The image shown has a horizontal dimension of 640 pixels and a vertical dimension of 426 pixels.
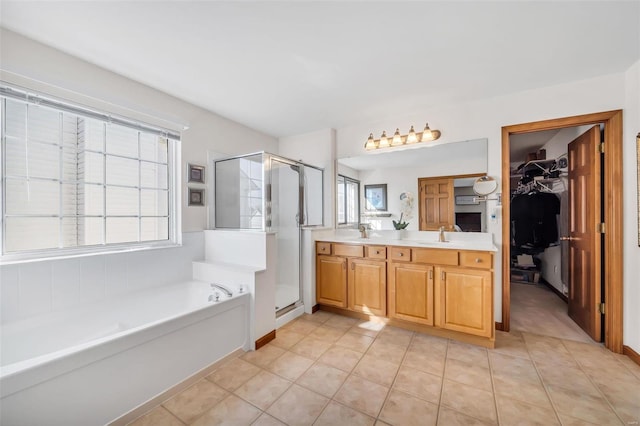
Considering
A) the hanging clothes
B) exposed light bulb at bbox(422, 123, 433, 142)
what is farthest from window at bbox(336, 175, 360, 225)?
the hanging clothes

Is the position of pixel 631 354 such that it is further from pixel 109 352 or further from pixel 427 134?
pixel 109 352

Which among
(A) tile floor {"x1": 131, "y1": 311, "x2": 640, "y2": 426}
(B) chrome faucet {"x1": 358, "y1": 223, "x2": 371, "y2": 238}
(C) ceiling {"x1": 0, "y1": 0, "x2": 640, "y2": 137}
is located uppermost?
(C) ceiling {"x1": 0, "y1": 0, "x2": 640, "y2": 137}

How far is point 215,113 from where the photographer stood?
9.45 feet

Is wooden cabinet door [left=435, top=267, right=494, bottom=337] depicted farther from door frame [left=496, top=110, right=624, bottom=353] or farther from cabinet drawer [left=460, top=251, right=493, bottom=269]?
door frame [left=496, top=110, right=624, bottom=353]

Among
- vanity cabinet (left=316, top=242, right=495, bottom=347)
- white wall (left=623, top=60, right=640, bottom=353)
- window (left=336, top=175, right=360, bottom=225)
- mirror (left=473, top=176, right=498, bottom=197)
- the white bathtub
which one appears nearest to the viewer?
the white bathtub

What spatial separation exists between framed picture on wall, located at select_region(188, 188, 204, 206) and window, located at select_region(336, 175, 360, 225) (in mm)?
1696

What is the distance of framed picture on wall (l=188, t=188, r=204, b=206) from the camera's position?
268 centimetres

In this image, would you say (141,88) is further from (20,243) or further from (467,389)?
(467,389)

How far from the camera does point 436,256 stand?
2.34 metres

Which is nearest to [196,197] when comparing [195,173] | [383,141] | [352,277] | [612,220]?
[195,173]

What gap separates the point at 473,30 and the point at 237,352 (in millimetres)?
2910

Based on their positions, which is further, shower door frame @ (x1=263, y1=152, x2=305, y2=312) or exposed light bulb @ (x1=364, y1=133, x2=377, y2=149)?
exposed light bulb @ (x1=364, y1=133, x2=377, y2=149)

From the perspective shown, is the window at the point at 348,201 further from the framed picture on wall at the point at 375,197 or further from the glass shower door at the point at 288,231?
the glass shower door at the point at 288,231

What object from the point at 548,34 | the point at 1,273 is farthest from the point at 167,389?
the point at 548,34
